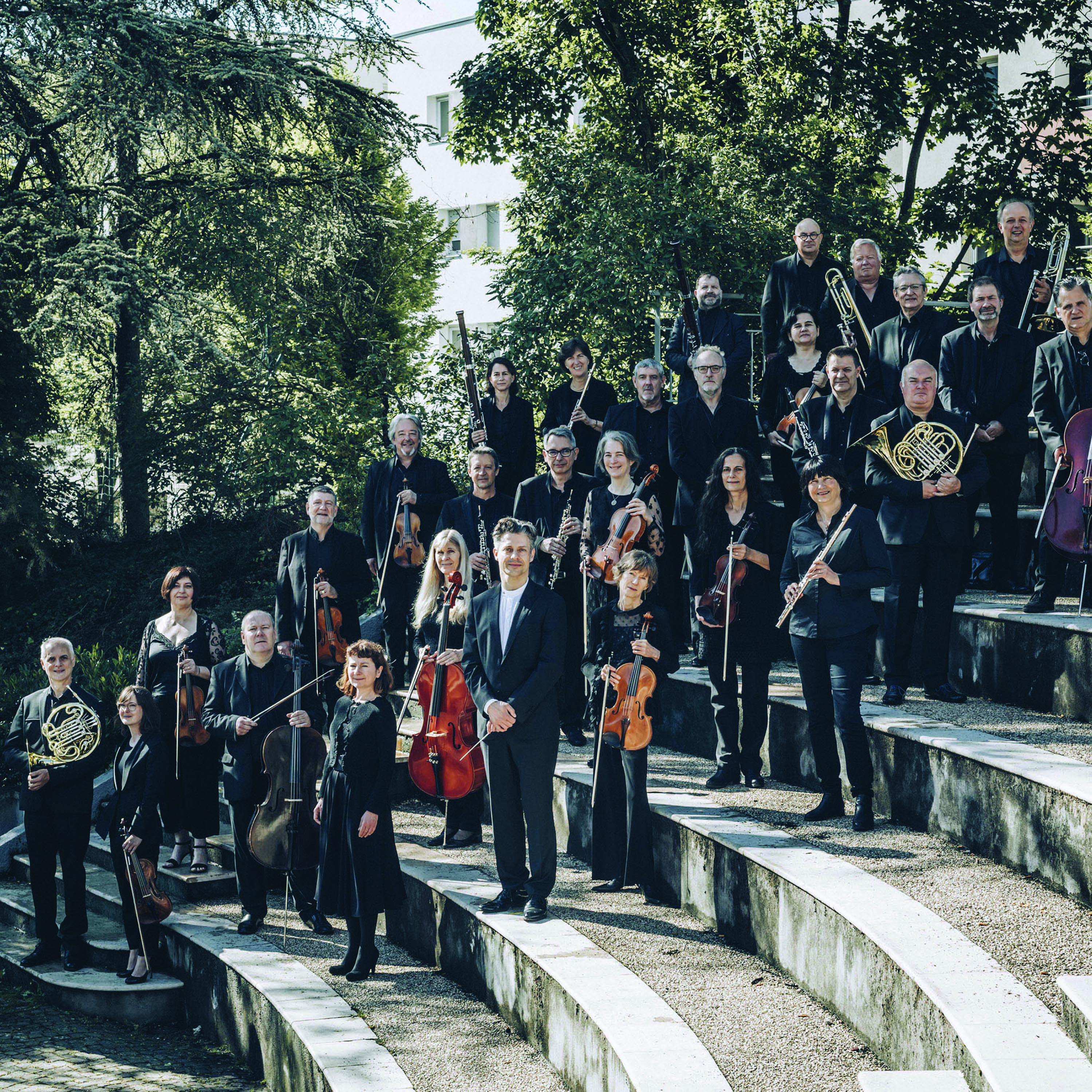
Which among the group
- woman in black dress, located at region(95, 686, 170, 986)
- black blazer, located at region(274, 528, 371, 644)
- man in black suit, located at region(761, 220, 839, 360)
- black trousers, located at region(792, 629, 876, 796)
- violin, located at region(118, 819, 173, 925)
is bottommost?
violin, located at region(118, 819, 173, 925)

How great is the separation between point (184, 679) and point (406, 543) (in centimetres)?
177

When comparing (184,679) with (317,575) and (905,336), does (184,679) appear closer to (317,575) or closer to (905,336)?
(317,575)

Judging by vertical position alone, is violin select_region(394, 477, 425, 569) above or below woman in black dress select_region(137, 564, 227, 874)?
above

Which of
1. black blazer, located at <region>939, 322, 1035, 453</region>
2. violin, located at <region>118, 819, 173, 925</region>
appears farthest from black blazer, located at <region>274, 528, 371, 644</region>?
black blazer, located at <region>939, 322, 1035, 453</region>

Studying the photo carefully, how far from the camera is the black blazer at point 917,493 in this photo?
7.27 meters

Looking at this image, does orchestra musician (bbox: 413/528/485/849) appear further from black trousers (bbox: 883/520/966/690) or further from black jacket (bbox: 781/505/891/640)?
black trousers (bbox: 883/520/966/690)

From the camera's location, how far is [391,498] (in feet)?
30.5

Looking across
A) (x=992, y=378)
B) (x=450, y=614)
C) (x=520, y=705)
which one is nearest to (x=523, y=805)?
(x=520, y=705)

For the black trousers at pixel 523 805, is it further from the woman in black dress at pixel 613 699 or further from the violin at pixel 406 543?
the violin at pixel 406 543

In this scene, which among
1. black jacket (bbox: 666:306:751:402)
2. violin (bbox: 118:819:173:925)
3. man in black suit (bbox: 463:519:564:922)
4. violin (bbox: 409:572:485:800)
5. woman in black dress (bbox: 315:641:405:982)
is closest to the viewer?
man in black suit (bbox: 463:519:564:922)

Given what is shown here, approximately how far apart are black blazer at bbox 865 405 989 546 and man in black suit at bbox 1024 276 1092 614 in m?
0.39

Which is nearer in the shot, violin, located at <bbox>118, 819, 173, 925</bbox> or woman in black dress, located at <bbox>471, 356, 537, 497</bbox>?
violin, located at <bbox>118, 819, 173, 925</bbox>

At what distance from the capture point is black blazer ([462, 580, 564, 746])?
635 cm

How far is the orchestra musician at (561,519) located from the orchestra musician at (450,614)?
0.46 m
